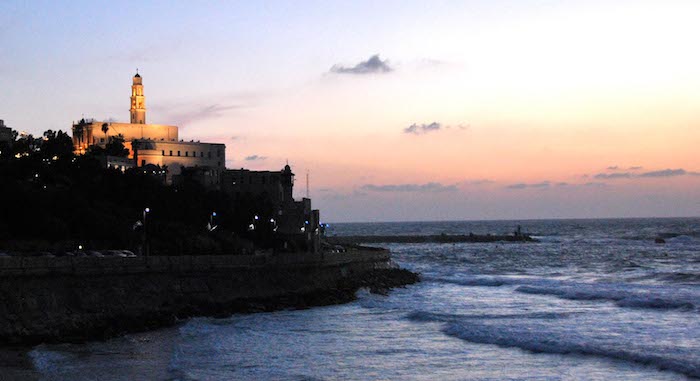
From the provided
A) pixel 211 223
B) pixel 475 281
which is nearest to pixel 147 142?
pixel 211 223

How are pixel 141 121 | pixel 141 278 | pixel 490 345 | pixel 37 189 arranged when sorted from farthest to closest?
pixel 141 121 → pixel 37 189 → pixel 141 278 → pixel 490 345

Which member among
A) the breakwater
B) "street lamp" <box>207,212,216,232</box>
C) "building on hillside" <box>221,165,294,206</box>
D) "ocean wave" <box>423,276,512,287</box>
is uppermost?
"building on hillside" <box>221,165,294,206</box>

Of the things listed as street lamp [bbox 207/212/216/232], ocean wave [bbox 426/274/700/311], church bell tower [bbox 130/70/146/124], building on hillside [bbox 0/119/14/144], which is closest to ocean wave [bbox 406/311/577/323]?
ocean wave [bbox 426/274/700/311]

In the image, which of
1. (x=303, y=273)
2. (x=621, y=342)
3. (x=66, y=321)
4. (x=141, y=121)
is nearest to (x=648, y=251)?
(x=141, y=121)

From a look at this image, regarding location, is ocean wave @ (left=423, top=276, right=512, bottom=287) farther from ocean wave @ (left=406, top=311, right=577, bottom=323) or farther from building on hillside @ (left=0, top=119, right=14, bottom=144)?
building on hillside @ (left=0, top=119, right=14, bottom=144)

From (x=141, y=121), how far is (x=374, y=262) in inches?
2108

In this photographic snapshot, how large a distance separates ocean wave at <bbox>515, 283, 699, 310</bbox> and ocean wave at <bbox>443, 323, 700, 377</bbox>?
15.6 m

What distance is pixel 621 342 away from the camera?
45469 mm

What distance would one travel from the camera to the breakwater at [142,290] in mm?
44875

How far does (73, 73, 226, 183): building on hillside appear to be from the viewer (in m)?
114

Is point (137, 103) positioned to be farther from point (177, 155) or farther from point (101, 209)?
point (101, 209)

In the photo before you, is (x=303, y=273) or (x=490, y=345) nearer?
(x=490, y=345)

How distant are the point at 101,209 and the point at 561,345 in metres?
44.7

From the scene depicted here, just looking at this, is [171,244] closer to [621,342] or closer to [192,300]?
[192,300]
